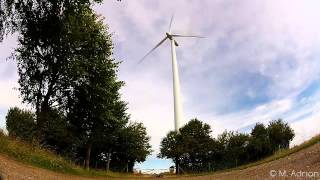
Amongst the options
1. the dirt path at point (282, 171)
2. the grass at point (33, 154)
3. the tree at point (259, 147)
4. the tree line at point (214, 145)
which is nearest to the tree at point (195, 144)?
the tree line at point (214, 145)

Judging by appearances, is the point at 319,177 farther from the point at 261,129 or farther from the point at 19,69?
the point at 261,129

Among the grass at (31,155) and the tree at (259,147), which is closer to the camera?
the grass at (31,155)

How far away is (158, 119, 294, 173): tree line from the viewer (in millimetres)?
89562

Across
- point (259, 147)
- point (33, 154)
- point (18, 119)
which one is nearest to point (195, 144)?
point (259, 147)

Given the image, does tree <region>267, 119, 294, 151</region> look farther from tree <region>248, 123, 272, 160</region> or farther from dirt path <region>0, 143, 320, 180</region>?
dirt path <region>0, 143, 320, 180</region>

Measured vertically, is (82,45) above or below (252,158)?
above

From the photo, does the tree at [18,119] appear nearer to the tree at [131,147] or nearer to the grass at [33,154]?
the tree at [131,147]

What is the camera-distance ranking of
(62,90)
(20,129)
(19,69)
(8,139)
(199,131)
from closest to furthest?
(8,139)
(19,69)
(62,90)
(20,129)
(199,131)


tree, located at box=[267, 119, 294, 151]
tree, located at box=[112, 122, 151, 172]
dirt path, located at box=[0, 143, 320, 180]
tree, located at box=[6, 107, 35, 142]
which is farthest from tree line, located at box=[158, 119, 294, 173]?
dirt path, located at box=[0, 143, 320, 180]

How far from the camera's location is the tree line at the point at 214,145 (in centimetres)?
8956

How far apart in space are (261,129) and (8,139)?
71.1 meters

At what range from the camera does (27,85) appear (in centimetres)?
4469

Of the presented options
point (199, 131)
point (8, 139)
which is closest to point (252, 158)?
point (199, 131)

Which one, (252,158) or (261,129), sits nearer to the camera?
(252,158)
